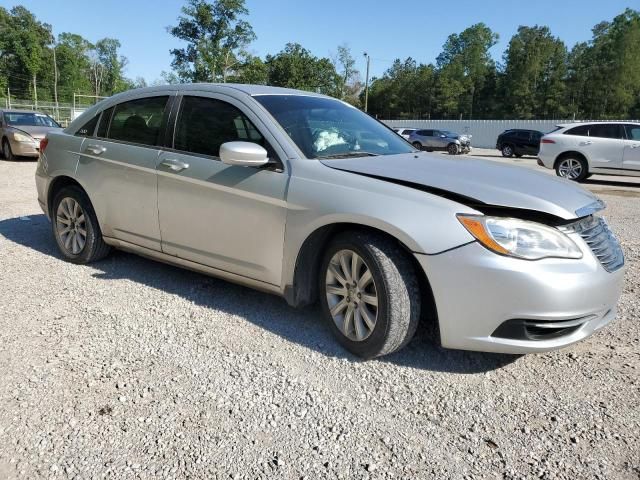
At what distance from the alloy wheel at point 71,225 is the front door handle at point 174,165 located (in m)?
1.27

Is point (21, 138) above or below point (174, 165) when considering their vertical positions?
below

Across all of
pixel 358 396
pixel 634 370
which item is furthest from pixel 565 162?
pixel 358 396

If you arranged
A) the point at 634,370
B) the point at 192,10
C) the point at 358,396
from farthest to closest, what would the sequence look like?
the point at 192,10, the point at 634,370, the point at 358,396

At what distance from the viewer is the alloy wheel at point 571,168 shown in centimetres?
1355

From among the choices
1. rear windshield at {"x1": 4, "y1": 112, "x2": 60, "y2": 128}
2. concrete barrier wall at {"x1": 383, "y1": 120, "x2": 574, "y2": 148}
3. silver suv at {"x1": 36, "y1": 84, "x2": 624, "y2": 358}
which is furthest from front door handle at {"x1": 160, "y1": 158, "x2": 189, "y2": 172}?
concrete barrier wall at {"x1": 383, "y1": 120, "x2": 574, "y2": 148}

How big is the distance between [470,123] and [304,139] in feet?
146

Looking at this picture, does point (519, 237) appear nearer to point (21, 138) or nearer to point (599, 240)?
point (599, 240)

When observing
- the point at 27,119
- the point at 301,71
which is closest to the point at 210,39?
the point at 301,71

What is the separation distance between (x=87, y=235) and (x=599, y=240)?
3.95m

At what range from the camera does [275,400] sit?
258 centimetres

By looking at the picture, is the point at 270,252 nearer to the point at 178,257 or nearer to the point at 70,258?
the point at 178,257

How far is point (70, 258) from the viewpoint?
4.73 m

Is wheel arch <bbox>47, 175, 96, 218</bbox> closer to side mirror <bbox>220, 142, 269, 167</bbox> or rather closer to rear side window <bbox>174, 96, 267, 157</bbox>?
rear side window <bbox>174, 96, 267, 157</bbox>

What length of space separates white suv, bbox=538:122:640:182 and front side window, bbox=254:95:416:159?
11217 mm
